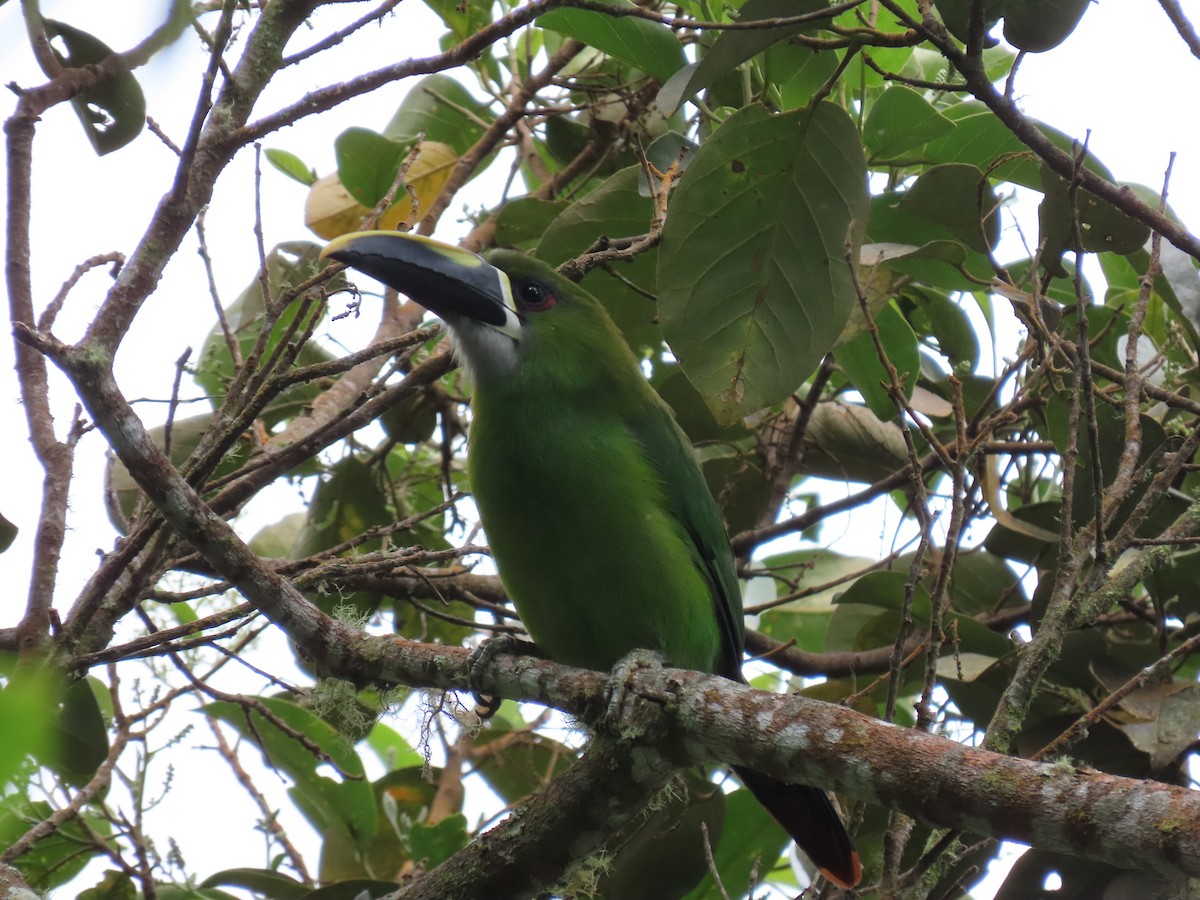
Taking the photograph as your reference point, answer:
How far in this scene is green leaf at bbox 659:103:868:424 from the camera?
8.92 feet

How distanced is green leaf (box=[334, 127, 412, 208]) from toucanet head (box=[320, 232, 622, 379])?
67 cm

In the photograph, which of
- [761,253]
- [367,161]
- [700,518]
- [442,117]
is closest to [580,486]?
[700,518]

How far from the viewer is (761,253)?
281cm

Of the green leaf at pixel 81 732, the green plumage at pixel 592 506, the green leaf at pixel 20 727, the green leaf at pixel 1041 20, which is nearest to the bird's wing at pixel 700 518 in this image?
the green plumage at pixel 592 506

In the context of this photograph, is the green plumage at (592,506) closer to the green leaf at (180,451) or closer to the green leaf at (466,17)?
the green leaf at (180,451)

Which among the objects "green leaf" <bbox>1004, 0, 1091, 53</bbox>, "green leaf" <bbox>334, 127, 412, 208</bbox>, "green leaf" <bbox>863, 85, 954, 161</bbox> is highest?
"green leaf" <bbox>334, 127, 412, 208</bbox>

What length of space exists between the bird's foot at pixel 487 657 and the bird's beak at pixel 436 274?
83 centimetres

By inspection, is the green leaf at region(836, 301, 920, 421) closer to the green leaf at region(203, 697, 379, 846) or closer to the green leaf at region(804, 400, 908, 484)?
the green leaf at region(804, 400, 908, 484)

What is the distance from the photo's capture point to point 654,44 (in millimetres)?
3121

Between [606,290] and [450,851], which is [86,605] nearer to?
[450,851]

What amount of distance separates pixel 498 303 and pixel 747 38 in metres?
1.03

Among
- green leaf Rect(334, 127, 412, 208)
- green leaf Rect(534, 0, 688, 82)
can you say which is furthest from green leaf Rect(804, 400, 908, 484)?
green leaf Rect(334, 127, 412, 208)

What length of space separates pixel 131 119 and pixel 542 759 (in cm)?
243

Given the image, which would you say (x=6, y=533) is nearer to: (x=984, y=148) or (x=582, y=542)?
(x=582, y=542)
